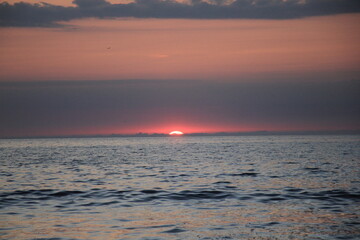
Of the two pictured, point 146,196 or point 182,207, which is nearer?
point 182,207

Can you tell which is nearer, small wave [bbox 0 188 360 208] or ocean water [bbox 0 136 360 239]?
ocean water [bbox 0 136 360 239]

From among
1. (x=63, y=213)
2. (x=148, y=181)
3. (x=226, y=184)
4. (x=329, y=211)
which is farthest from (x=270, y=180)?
(x=63, y=213)

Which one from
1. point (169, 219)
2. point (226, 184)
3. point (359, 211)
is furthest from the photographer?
point (226, 184)

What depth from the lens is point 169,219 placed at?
18.0 meters

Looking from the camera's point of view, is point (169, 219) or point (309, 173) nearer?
point (169, 219)

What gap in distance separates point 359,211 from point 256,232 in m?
6.91

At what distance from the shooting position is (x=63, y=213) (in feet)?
64.3

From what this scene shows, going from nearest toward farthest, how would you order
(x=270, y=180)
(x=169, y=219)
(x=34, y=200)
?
(x=169, y=219) → (x=34, y=200) → (x=270, y=180)

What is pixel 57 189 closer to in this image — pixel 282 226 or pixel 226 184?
pixel 226 184

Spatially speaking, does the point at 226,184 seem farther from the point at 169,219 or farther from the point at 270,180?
the point at 169,219

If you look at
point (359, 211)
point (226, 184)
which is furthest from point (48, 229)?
point (226, 184)

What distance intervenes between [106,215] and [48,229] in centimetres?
336

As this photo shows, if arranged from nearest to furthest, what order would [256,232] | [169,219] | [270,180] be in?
[256,232]
[169,219]
[270,180]

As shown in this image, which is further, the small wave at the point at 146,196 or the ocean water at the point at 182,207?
the small wave at the point at 146,196
